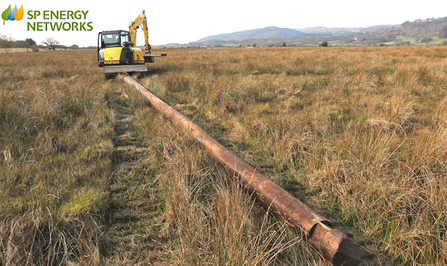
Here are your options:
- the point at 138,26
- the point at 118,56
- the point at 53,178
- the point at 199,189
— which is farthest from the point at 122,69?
the point at 199,189

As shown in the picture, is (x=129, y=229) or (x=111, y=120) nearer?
(x=129, y=229)

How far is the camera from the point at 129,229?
83.6 inches

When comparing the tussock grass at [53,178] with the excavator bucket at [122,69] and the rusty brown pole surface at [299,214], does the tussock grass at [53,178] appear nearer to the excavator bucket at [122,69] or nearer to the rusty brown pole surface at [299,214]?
the rusty brown pole surface at [299,214]

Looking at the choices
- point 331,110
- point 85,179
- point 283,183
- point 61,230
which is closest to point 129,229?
point 61,230

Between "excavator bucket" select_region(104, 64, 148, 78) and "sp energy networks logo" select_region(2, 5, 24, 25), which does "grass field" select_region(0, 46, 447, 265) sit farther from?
"sp energy networks logo" select_region(2, 5, 24, 25)

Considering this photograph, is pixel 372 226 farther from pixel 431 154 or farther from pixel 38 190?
pixel 38 190

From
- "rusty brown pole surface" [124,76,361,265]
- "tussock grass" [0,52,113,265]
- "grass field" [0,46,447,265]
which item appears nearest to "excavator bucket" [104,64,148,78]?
"tussock grass" [0,52,113,265]

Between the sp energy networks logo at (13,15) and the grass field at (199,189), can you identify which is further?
the sp energy networks logo at (13,15)

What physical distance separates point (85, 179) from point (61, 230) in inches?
34.9

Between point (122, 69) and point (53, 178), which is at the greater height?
point (122, 69)

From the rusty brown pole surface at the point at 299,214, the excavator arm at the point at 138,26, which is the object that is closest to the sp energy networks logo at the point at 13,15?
the excavator arm at the point at 138,26

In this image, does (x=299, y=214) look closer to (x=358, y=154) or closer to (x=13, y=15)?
(x=358, y=154)

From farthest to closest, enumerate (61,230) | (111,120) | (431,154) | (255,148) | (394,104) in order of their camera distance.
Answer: (111,120), (394,104), (255,148), (431,154), (61,230)

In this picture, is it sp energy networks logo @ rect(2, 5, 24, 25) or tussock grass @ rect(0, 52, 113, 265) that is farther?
sp energy networks logo @ rect(2, 5, 24, 25)
